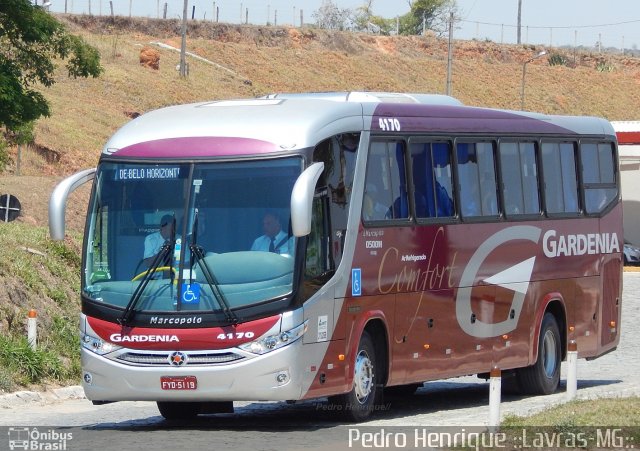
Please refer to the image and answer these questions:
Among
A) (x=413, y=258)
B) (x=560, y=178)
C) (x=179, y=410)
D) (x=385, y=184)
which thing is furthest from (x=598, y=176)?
(x=179, y=410)

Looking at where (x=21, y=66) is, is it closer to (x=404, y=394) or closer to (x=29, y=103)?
(x=29, y=103)

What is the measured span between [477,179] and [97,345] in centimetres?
576

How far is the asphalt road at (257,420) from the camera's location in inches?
485

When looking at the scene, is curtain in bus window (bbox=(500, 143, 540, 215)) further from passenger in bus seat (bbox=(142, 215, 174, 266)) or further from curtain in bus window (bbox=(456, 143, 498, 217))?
passenger in bus seat (bbox=(142, 215, 174, 266))

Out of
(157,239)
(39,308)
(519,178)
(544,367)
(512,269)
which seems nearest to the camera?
(157,239)

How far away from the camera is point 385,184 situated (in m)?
14.8

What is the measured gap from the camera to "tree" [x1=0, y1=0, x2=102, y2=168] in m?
31.5

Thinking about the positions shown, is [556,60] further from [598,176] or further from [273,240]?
[273,240]

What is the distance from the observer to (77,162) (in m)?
58.1

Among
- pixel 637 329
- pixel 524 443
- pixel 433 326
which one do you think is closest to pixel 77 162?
pixel 637 329

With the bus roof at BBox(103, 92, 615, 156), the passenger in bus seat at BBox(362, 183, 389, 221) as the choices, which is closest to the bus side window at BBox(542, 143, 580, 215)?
the bus roof at BBox(103, 92, 615, 156)

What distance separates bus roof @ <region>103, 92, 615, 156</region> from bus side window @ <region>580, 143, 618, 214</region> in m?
3.35

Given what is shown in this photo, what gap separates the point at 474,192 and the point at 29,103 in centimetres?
1800

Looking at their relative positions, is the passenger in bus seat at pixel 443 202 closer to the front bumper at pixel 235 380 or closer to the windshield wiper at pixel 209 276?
the front bumper at pixel 235 380
